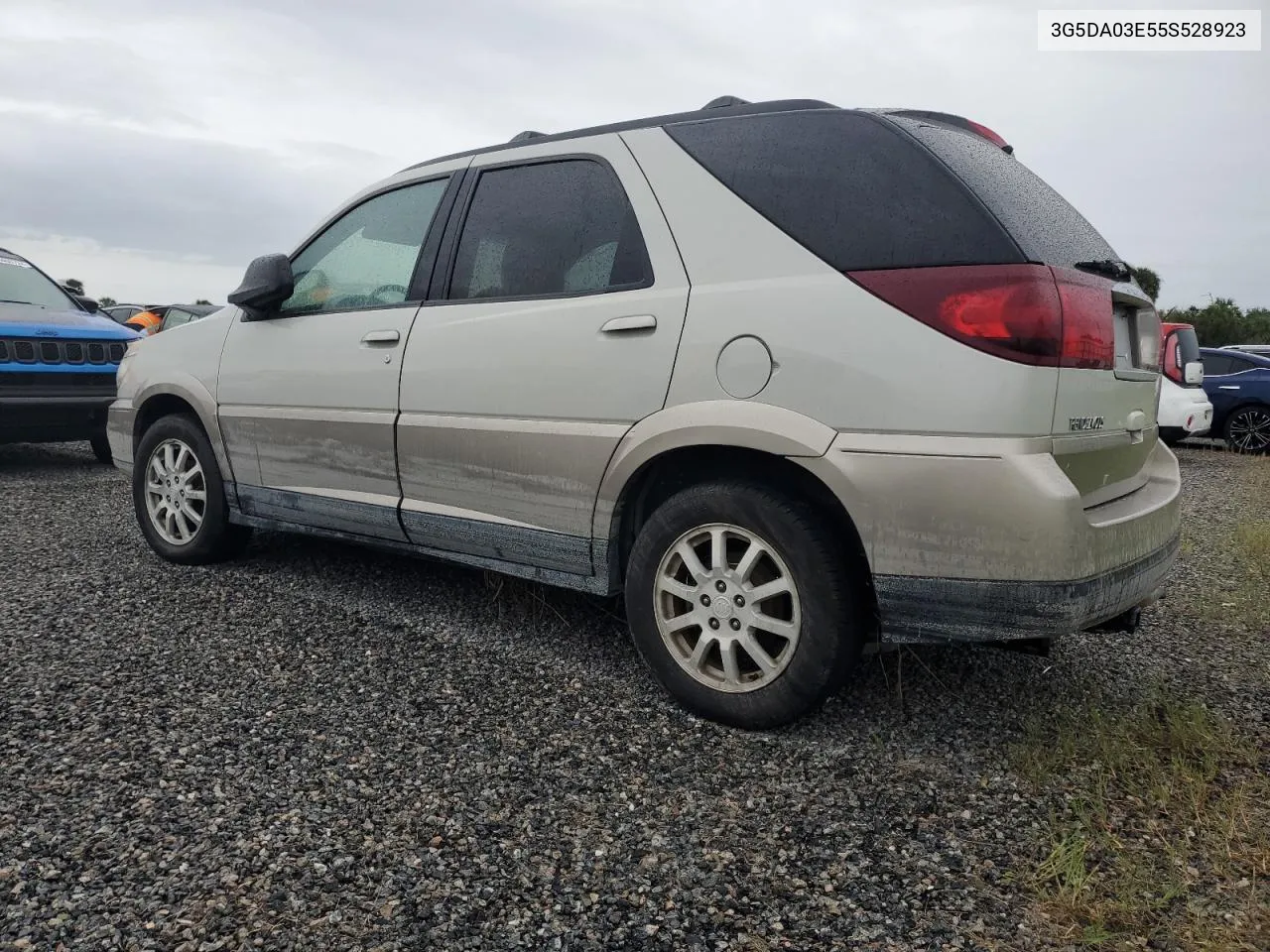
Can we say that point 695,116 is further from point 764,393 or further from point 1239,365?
point 1239,365

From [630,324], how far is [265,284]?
6.57ft

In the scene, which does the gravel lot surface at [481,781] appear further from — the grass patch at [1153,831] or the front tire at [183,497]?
the front tire at [183,497]

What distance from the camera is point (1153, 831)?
237 cm

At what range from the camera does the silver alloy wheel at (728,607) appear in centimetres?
279

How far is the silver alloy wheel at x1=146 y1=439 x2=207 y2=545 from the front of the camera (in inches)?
184

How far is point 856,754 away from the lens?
281 cm

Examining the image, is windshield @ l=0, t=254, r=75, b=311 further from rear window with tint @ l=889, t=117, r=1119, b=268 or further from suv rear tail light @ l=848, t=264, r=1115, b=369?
suv rear tail light @ l=848, t=264, r=1115, b=369

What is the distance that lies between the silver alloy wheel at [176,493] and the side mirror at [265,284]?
3.00ft

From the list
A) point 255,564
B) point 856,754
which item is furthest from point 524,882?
point 255,564

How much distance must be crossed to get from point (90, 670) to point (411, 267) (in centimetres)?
189

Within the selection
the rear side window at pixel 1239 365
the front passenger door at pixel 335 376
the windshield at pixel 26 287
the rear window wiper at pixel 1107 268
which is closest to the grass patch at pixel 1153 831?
the rear window wiper at pixel 1107 268

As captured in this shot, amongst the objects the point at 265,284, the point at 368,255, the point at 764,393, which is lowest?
the point at 764,393

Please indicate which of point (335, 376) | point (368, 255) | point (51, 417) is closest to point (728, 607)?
point (335, 376)

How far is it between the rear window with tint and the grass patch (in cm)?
143
